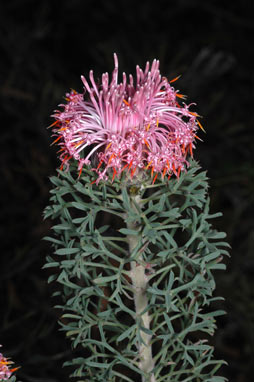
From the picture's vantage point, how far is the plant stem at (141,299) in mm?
370

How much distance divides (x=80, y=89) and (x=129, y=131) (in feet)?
2.68

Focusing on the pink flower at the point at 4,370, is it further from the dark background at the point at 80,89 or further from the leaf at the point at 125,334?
the dark background at the point at 80,89

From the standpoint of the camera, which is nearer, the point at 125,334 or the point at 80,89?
the point at 125,334

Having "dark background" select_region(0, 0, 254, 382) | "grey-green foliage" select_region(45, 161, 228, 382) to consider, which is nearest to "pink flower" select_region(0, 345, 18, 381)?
"grey-green foliage" select_region(45, 161, 228, 382)

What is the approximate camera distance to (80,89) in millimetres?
1132

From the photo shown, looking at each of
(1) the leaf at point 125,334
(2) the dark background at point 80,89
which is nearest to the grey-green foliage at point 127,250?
(1) the leaf at point 125,334

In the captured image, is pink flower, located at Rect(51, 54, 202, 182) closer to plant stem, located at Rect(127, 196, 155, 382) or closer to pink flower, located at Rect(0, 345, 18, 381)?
plant stem, located at Rect(127, 196, 155, 382)

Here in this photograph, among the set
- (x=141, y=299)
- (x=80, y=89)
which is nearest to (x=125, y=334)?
(x=141, y=299)

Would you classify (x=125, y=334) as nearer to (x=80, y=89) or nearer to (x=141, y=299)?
(x=141, y=299)

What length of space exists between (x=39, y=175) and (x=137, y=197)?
0.62 m

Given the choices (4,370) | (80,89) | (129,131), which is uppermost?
(80,89)

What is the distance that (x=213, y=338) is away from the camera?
854 millimetres

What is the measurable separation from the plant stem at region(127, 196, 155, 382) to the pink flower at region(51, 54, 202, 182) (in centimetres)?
4

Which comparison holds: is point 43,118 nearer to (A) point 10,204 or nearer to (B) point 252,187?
(A) point 10,204
